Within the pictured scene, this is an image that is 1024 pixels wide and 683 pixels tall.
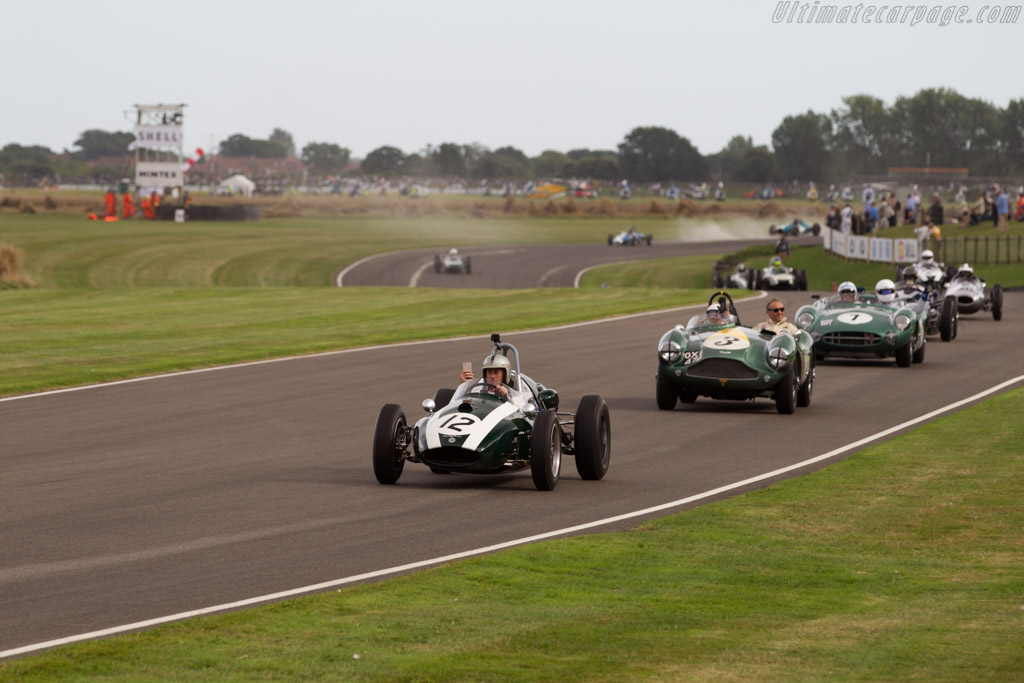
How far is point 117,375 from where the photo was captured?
2362 cm

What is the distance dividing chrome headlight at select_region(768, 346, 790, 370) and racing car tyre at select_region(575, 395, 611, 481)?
18.9 ft

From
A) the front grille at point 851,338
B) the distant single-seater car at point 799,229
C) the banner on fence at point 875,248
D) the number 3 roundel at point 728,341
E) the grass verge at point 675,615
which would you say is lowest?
the grass verge at point 675,615

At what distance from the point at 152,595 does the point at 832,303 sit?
19.5m

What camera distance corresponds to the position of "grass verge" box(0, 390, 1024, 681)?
726 centimetres

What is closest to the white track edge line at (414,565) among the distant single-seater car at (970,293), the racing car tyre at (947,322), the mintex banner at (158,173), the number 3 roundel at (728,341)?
the number 3 roundel at (728,341)

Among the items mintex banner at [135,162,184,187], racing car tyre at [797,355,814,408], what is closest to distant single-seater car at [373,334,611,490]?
racing car tyre at [797,355,814,408]

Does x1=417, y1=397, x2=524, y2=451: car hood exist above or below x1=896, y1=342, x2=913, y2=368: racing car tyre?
above

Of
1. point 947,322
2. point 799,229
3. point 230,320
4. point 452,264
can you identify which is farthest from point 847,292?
point 799,229

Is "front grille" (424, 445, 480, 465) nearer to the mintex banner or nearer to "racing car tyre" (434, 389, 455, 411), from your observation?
"racing car tyre" (434, 389, 455, 411)

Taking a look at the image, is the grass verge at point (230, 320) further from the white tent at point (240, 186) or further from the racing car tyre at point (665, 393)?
the white tent at point (240, 186)

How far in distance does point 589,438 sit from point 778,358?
20.1ft

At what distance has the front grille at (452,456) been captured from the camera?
42.8ft

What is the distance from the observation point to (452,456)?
519 inches

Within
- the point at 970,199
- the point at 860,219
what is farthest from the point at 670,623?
the point at 970,199
